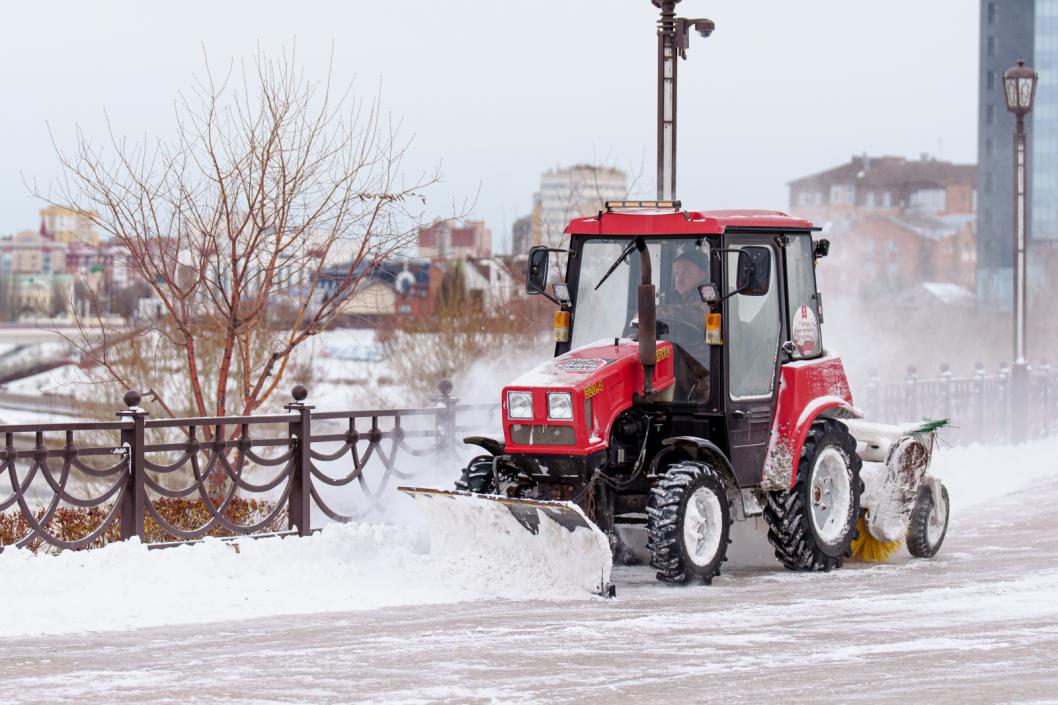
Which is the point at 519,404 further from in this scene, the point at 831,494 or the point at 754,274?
the point at 831,494

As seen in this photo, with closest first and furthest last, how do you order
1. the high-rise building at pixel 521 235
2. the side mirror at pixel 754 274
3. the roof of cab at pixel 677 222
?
the side mirror at pixel 754 274, the roof of cab at pixel 677 222, the high-rise building at pixel 521 235

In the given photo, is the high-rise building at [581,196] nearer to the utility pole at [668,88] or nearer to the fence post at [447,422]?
the utility pole at [668,88]

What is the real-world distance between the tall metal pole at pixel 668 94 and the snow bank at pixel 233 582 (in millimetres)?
6039

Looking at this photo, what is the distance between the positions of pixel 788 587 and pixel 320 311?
667cm

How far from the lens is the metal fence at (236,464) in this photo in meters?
10.8

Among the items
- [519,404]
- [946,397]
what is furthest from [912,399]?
[519,404]

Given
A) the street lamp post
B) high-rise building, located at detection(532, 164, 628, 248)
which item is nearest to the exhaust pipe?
the street lamp post

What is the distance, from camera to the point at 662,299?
10.9 m

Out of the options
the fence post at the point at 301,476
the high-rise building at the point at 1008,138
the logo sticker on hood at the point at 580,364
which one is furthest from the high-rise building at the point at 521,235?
the high-rise building at the point at 1008,138

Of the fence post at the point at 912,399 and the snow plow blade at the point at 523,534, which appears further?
the fence post at the point at 912,399

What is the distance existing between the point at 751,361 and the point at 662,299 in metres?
0.77

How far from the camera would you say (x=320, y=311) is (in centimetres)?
1576

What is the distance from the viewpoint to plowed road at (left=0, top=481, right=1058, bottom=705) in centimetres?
736

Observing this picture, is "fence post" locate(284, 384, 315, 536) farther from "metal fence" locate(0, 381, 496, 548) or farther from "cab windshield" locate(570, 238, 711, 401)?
"cab windshield" locate(570, 238, 711, 401)
